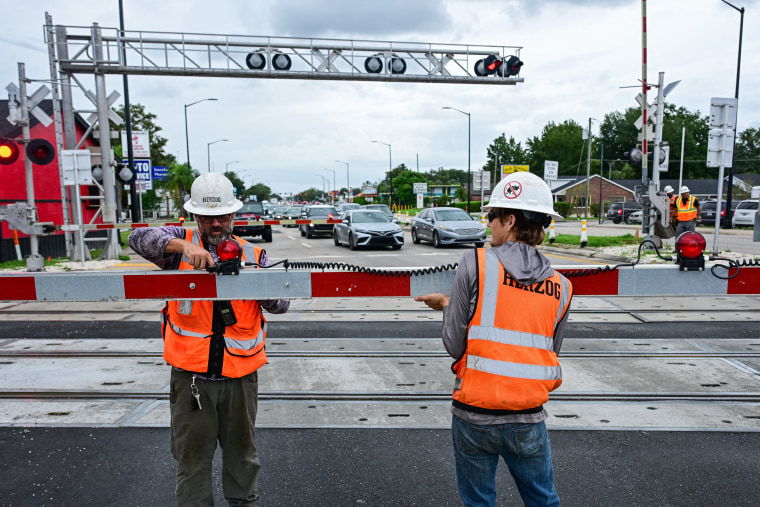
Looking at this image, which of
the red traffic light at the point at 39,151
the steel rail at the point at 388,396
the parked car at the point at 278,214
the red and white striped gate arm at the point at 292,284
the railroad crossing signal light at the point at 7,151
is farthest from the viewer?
the parked car at the point at 278,214

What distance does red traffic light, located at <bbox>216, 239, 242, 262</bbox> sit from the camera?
2639 mm

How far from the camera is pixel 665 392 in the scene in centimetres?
480

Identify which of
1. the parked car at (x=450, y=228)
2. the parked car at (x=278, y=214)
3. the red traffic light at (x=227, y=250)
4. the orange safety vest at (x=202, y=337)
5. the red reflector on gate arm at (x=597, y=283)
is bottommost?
the parked car at (x=278, y=214)

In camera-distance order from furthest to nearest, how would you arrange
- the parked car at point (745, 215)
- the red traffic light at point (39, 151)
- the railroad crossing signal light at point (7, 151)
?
the parked car at point (745, 215)
the red traffic light at point (39, 151)
the railroad crossing signal light at point (7, 151)

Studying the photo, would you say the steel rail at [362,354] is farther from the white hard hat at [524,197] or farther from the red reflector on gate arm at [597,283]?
the white hard hat at [524,197]

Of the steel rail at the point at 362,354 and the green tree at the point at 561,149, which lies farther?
the green tree at the point at 561,149

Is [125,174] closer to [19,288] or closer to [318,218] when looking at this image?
[318,218]

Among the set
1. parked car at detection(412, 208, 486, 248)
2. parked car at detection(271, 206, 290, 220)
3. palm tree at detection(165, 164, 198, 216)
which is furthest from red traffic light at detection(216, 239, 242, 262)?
palm tree at detection(165, 164, 198, 216)

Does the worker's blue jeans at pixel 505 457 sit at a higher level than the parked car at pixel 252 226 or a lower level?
higher

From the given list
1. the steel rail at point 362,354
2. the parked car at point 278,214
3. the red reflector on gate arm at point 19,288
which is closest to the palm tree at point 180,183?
the parked car at point 278,214

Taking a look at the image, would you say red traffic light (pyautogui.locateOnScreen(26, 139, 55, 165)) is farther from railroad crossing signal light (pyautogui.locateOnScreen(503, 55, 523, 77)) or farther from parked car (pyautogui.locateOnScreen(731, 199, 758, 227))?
parked car (pyautogui.locateOnScreen(731, 199, 758, 227))

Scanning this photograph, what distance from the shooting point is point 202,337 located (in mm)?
2611

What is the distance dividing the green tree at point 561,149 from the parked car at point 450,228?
3407 inches

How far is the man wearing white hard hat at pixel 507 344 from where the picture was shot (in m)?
2.07
